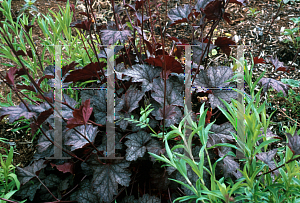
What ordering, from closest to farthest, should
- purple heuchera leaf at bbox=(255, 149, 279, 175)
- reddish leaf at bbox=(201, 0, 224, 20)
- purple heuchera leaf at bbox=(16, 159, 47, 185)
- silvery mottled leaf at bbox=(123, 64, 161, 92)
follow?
purple heuchera leaf at bbox=(255, 149, 279, 175) < reddish leaf at bbox=(201, 0, 224, 20) < purple heuchera leaf at bbox=(16, 159, 47, 185) < silvery mottled leaf at bbox=(123, 64, 161, 92)

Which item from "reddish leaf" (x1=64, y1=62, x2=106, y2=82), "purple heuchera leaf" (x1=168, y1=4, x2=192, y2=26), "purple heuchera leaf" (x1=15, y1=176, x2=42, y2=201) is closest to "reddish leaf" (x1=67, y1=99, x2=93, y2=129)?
"reddish leaf" (x1=64, y1=62, x2=106, y2=82)

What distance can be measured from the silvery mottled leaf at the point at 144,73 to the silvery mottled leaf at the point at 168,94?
0.17 ft

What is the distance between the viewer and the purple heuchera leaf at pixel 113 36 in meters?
1.35

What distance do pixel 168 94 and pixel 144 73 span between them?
0.20 meters

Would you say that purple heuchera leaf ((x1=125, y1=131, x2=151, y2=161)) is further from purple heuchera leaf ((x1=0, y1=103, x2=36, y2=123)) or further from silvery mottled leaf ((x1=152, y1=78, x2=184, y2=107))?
purple heuchera leaf ((x1=0, y1=103, x2=36, y2=123))

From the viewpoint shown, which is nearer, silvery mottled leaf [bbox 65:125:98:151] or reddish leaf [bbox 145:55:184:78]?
silvery mottled leaf [bbox 65:125:98:151]

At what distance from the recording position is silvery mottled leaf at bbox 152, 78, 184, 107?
140 centimetres

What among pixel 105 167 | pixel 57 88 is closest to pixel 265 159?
pixel 105 167

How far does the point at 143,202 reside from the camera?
50.3 inches

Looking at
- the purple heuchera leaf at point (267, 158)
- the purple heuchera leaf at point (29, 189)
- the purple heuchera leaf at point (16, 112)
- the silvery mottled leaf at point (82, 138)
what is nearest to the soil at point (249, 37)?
the purple heuchera leaf at point (29, 189)

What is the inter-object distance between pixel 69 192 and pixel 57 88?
0.59m

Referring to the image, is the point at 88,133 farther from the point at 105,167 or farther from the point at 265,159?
the point at 265,159

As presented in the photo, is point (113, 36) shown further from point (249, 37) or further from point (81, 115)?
point (249, 37)

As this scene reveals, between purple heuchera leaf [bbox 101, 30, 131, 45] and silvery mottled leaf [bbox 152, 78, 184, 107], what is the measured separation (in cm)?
30
